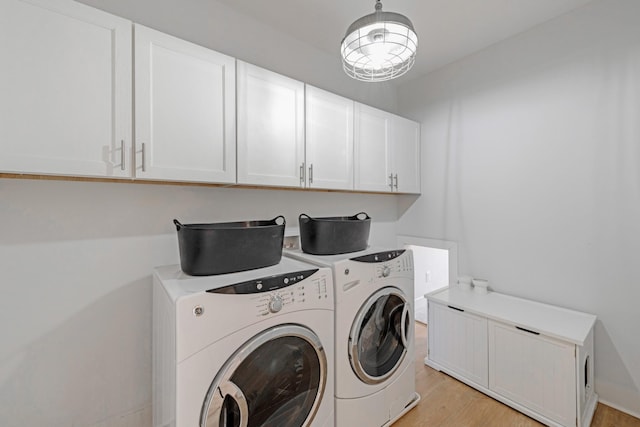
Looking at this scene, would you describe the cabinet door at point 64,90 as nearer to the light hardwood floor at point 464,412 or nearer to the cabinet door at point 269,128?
the cabinet door at point 269,128

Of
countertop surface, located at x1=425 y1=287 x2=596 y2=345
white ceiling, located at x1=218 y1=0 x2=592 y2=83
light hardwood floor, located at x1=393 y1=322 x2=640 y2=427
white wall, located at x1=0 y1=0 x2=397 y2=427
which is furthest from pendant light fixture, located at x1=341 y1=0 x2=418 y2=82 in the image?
light hardwood floor, located at x1=393 y1=322 x2=640 y2=427

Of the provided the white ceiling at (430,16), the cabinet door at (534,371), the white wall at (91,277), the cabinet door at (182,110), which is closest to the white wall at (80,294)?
the white wall at (91,277)

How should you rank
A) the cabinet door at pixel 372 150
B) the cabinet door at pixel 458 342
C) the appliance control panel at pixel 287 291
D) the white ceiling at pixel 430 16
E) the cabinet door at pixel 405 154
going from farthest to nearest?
the cabinet door at pixel 405 154
the cabinet door at pixel 372 150
the cabinet door at pixel 458 342
the white ceiling at pixel 430 16
the appliance control panel at pixel 287 291

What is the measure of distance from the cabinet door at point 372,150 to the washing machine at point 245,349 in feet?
3.59

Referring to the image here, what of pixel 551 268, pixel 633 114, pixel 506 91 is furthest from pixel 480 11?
pixel 551 268

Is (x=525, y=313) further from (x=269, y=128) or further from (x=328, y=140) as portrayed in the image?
(x=269, y=128)

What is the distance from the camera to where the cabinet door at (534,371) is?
1584mm

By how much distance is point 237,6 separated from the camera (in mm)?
1837

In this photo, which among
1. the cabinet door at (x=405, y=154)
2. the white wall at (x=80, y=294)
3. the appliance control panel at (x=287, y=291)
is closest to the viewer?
the appliance control panel at (x=287, y=291)

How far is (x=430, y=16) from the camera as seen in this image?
1929 millimetres

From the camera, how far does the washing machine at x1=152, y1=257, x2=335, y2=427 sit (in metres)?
0.95

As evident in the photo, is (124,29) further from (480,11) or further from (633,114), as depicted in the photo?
(633,114)

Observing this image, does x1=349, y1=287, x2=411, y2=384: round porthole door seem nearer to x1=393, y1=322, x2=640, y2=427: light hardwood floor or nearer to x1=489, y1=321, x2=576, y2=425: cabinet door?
x1=393, y1=322, x2=640, y2=427: light hardwood floor

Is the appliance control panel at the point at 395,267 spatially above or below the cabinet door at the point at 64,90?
below
